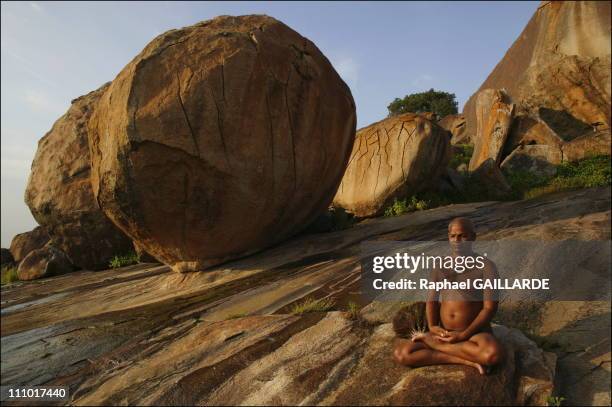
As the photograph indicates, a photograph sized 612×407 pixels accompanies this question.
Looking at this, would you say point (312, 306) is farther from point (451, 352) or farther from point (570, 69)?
point (570, 69)

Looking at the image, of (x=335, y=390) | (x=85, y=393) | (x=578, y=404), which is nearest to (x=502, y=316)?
(x=578, y=404)

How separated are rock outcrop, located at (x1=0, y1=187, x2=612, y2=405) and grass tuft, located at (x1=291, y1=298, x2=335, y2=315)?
9 cm

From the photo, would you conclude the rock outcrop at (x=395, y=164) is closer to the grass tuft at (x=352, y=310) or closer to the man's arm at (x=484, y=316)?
the grass tuft at (x=352, y=310)

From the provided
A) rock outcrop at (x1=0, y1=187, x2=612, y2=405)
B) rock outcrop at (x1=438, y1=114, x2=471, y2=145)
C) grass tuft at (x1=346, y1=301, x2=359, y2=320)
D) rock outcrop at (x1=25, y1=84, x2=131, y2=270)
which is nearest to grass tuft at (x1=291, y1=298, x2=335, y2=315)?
rock outcrop at (x1=0, y1=187, x2=612, y2=405)

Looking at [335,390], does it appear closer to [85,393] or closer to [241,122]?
[85,393]

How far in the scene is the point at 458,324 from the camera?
3051mm

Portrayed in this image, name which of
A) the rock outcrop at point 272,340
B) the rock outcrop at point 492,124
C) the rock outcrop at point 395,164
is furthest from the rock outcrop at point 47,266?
the rock outcrop at point 492,124

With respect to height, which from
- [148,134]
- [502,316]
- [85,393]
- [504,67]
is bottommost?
[85,393]

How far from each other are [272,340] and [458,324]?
5.47ft

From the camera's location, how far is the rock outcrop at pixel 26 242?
47.8ft

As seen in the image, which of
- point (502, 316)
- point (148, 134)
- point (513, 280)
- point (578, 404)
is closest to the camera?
point (578, 404)

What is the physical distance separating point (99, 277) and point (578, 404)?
8.59m

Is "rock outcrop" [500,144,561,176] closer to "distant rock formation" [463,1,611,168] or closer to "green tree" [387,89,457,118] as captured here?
"distant rock formation" [463,1,611,168]

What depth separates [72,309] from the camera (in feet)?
20.7
